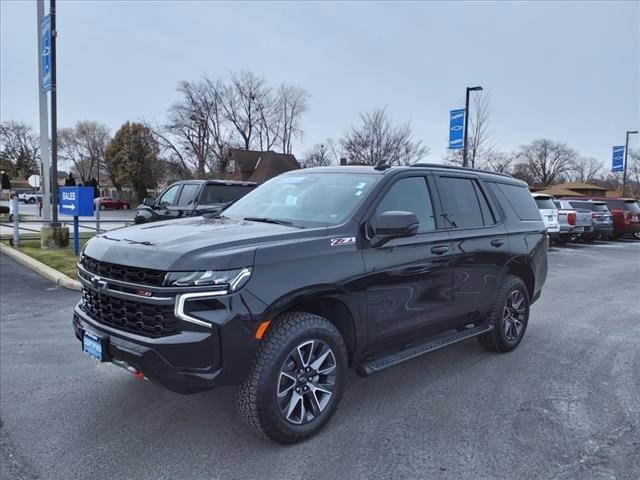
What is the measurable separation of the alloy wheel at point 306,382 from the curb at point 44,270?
19.2ft

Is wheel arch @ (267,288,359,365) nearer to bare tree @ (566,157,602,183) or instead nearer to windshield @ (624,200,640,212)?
windshield @ (624,200,640,212)

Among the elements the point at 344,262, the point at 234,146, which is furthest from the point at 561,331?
the point at 234,146

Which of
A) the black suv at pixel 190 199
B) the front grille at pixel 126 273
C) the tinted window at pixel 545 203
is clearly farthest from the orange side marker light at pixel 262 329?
the tinted window at pixel 545 203

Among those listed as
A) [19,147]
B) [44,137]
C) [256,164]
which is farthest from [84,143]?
[44,137]

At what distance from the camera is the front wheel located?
2951 millimetres

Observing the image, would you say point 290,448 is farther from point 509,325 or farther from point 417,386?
point 509,325

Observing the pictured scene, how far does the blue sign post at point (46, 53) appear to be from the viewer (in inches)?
461

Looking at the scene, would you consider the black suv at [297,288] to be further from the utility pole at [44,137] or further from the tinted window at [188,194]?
the utility pole at [44,137]

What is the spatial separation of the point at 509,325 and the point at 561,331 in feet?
4.75

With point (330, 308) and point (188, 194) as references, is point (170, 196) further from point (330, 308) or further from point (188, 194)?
point (330, 308)

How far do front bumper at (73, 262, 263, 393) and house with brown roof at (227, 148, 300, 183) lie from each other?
47.4 m

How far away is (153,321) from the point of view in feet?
9.50

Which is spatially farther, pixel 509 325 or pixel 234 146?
pixel 234 146

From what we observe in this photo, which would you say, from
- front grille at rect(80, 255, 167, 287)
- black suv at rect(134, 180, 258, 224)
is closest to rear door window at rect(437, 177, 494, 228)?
front grille at rect(80, 255, 167, 287)
